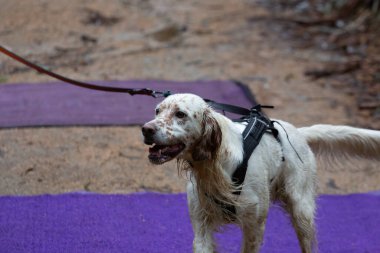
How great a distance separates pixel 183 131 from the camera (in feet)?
10.0

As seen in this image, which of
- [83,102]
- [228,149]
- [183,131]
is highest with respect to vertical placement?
[183,131]

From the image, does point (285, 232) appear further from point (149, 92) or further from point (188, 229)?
point (149, 92)

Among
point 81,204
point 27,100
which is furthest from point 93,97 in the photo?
point 81,204

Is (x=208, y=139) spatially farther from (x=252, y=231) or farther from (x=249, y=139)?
(x=252, y=231)

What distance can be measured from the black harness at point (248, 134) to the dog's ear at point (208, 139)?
0.21m

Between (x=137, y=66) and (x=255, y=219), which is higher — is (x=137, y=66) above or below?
below

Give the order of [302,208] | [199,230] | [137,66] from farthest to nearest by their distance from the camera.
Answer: [137,66]
[302,208]
[199,230]

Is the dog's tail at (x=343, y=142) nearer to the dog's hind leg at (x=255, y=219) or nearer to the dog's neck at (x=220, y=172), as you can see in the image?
the dog's hind leg at (x=255, y=219)

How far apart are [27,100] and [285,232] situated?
3.82 m

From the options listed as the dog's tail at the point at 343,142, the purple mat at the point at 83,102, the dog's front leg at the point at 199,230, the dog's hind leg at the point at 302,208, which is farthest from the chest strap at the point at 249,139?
the purple mat at the point at 83,102

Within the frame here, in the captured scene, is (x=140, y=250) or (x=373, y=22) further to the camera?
(x=373, y=22)

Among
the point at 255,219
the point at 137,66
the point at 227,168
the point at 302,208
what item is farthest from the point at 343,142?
the point at 137,66

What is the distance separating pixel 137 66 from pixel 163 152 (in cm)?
626

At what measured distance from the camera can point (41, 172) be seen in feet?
18.4
